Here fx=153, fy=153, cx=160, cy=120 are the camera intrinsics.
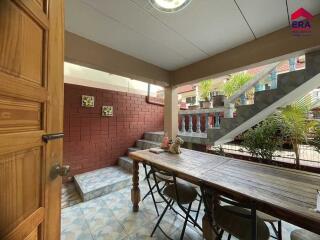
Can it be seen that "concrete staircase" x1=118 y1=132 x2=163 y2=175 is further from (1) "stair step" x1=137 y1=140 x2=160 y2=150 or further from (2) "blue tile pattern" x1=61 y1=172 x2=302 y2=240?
(2) "blue tile pattern" x1=61 y1=172 x2=302 y2=240

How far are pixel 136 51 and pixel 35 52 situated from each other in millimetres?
1759

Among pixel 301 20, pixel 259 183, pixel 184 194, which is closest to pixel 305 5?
pixel 301 20

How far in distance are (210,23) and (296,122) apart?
7.64 ft

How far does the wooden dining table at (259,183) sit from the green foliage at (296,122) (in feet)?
5.39

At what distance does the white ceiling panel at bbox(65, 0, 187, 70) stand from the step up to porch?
2.17 metres

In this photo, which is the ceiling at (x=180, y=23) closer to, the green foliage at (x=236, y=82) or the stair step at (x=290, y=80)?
the stair step at (x=290, y=80)

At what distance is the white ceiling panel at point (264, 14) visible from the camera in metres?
→ 1.34

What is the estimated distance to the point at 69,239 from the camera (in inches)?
63.7

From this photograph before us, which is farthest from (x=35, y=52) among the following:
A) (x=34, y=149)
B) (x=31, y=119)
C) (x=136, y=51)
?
(x=136, y=51)

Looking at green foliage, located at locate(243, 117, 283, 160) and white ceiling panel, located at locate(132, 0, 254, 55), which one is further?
green foliage, located at locate(243, 117, 283, 160)

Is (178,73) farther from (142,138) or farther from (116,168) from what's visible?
(116,168)

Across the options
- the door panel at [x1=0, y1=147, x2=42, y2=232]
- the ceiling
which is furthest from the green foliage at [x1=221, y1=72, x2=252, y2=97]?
the door panel at [x1=0, y1=147, x2=42, y2=232]

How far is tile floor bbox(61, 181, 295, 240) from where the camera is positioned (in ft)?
5.46

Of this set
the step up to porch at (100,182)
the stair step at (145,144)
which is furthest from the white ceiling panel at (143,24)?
the step up to porch at (100,182)
